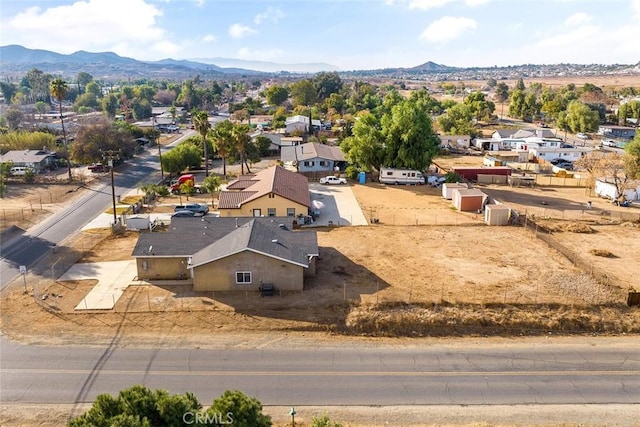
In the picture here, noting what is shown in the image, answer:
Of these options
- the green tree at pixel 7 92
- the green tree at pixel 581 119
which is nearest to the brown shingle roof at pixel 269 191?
the green tree at pixel 581 119

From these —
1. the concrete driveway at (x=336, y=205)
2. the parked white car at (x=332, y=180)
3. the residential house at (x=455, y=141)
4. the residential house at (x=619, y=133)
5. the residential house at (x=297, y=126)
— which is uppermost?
the residential house at (x=297, y=126)

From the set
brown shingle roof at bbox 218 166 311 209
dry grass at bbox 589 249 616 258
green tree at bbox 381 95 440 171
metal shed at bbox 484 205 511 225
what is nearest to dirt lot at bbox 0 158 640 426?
dry grass at bbox 589 249 616 258

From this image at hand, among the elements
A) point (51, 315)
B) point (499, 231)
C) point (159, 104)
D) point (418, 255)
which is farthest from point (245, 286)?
point (159, 104)

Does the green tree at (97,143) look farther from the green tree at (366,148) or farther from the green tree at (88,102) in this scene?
the green tree at (88,102)

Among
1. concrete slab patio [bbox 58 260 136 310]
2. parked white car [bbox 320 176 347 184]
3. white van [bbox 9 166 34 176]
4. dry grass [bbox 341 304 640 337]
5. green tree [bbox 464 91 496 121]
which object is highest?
green tree [bbox 464 91 496 121]

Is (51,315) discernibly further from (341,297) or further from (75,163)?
(75,163)

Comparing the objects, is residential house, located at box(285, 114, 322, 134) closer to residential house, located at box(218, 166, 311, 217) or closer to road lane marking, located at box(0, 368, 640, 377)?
residential house, located at box(218, 166, 311, 217)
